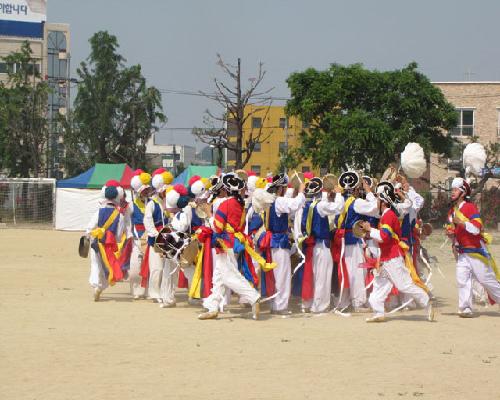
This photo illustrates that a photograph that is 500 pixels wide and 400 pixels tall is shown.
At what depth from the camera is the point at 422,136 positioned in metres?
32.9

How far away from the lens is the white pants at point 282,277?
1138 cm

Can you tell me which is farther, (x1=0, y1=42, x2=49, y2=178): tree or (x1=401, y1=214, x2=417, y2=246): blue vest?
(x1=0, y1=42, x2=49, y2=178): tree

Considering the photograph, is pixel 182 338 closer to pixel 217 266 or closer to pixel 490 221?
pixel 217 266

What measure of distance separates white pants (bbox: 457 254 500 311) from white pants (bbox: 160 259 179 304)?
143 inches

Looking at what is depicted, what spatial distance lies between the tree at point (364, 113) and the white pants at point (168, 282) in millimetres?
20311

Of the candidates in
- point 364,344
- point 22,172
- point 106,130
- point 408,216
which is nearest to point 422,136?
point 106,130

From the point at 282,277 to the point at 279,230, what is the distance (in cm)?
58

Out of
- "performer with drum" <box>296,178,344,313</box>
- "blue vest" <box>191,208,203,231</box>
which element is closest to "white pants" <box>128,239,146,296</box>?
"blue vest" <box>191,208,203,231</box>

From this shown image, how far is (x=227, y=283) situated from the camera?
1083cm

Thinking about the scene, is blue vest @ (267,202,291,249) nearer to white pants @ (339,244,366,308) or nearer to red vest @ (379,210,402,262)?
white pants @ (339,244,366,308)

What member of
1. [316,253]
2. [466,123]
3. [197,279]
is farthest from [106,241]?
[466,123]

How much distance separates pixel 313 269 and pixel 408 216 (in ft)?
4.41

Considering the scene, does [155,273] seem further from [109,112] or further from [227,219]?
[109,112]

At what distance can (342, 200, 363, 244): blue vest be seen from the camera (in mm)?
11562
